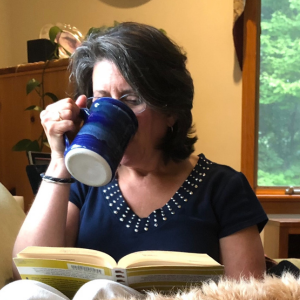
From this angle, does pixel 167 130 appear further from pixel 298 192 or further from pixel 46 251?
pixel 298 192

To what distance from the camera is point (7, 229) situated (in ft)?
3.00

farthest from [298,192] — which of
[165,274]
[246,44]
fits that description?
[165,274]

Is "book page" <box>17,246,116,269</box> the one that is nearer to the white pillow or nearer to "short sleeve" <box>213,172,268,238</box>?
the white pillow

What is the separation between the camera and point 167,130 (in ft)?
3.18

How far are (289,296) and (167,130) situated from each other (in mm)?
591

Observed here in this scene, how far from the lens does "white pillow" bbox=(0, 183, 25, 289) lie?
32.3 inches

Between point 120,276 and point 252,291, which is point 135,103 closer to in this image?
point 120,276

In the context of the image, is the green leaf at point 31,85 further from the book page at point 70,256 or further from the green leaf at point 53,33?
the book page at point 70,256

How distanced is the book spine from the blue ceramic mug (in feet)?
0.48

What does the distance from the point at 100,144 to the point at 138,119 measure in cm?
26

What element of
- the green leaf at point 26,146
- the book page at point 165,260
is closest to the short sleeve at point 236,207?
the book page at point 165,260

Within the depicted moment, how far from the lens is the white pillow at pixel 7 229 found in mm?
819

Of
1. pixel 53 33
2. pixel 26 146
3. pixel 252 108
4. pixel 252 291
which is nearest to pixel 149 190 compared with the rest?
pixel 252 291

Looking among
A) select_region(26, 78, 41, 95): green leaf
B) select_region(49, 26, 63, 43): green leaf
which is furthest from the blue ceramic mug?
select_region(49, 26, 63, 43): green leaf
